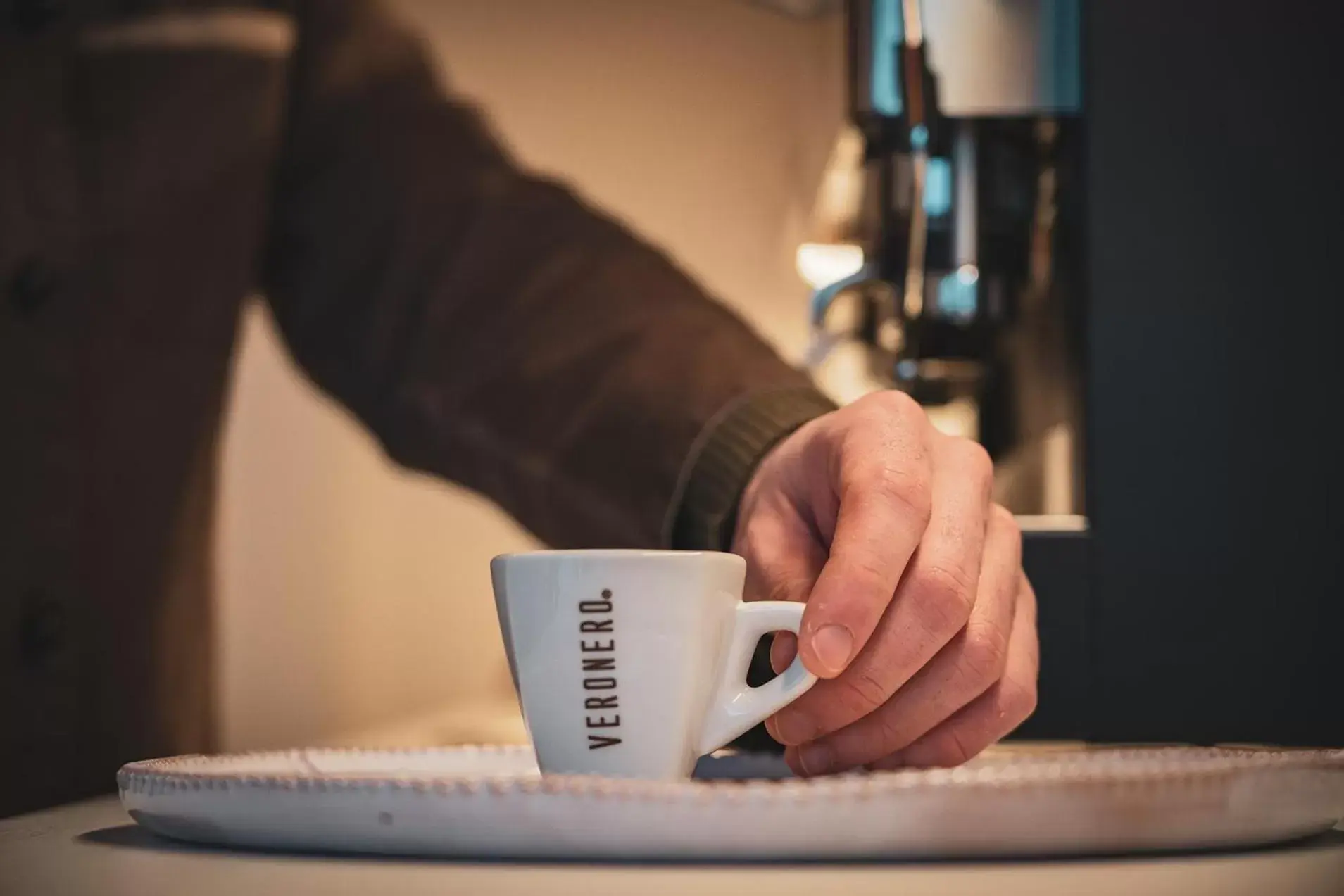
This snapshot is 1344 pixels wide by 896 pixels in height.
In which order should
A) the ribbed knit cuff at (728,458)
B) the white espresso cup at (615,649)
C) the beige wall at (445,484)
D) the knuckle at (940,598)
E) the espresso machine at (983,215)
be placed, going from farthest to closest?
the beige wall at (445,484) → the espresso machine at (983,215) → the ribbed knit cuff at (728,458) → the knuckle at (940,598) → the white espresso cup at (615,649)

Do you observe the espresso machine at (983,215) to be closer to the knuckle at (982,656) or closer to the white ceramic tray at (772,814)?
the knuckle at (982,656)

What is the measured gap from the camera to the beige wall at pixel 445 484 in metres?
1.58

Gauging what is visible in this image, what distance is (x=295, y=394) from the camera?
1.66 metres

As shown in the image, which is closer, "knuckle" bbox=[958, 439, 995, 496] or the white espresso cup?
the white espresso cup

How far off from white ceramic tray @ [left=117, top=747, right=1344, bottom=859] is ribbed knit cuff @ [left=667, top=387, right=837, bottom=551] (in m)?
0.41

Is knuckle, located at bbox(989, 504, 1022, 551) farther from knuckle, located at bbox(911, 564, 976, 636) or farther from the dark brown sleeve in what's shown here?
the dark brown sleeve

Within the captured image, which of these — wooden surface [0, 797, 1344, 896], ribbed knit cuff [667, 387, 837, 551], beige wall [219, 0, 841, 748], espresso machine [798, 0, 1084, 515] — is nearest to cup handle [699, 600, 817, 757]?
wooden surface [0, 797, 1344, 896]

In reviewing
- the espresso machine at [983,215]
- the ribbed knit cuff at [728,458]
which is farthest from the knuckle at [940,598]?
the espresso machine at [983,215]

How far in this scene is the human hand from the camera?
46cm

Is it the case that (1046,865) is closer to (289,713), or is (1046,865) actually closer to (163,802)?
(163,802)

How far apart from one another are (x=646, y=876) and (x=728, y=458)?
18.5 inches

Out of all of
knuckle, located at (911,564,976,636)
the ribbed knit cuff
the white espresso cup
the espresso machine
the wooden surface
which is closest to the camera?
the wooden surface

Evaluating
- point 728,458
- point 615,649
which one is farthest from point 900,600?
point 728,458

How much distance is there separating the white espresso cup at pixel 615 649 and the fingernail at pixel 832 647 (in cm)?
3
